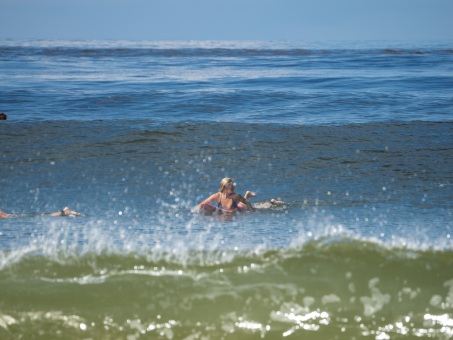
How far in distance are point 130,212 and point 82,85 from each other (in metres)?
25.5

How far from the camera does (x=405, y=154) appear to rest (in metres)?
26.8

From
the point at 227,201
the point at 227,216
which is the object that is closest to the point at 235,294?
the point at 227,216

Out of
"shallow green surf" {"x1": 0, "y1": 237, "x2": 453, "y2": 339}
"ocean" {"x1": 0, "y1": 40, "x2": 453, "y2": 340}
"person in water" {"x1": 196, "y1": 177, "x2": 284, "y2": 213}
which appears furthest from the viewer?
"person in water" {"x1": 196, "y1": 177, "x2": 284, "y2": 213}

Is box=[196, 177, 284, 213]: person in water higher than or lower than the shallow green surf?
lower

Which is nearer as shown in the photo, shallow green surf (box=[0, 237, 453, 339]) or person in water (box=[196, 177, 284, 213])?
shallow green surf (box=[0, 237, 453, 339])

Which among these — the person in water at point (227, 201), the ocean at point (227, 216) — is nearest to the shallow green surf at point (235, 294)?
the ocean at point (227, 216)

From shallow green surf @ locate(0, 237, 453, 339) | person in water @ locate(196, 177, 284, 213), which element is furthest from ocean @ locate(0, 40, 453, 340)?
person in water @ locate(196, 177, 284, 213)

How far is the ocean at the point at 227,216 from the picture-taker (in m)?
10.2

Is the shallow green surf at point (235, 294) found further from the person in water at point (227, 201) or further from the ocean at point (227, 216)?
the person in water at point (227, 201)

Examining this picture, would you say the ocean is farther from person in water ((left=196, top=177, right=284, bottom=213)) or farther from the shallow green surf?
person in water ((left=196, top=177, right=284, bottom=213))

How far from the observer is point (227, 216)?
56.1 feet

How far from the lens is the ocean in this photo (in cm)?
1023

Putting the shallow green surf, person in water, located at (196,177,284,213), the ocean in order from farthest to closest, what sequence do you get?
person in water, located at (196,177,284,213) < the ocean < the shallow green surf

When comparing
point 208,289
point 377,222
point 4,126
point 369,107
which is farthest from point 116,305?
point 369,107
